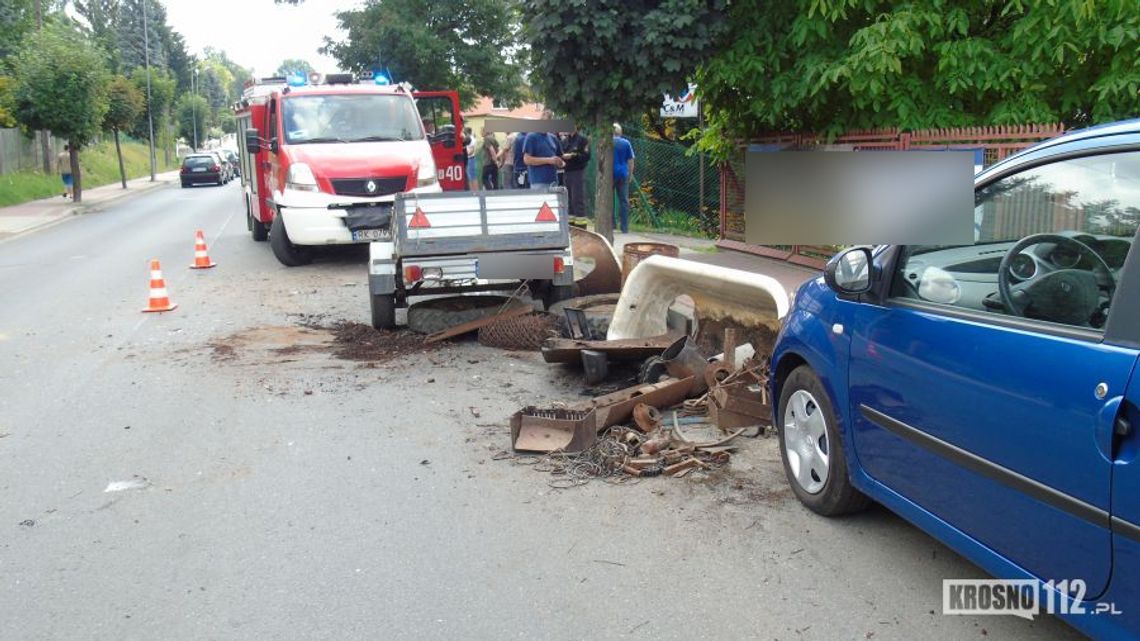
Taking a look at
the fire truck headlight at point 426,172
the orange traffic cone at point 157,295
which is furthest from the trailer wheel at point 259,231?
the orange traffic cone at point 157,295

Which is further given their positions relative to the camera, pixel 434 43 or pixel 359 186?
pixel 434 43

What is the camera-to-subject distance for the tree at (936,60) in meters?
9.29

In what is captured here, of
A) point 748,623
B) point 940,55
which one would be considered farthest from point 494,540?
point 940,55

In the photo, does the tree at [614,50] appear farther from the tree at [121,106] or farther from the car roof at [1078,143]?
the tree at [121,106]

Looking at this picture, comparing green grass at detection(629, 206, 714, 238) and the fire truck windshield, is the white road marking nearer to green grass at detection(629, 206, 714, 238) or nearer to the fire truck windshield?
the fire truck windshield

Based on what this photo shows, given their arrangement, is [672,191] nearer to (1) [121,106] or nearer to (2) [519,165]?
(2) [519,165]

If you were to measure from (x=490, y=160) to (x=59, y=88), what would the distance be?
1648 cm

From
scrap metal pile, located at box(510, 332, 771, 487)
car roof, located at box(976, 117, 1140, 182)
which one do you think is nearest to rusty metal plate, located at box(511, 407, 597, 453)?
scrap metal pile, located at box(510, 332, 771, 487)

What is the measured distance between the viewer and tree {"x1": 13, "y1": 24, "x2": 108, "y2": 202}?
2858 cm

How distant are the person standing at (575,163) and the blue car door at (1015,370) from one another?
467 inches

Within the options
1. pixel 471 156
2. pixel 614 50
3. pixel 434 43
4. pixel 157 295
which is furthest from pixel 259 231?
pixel 434 43

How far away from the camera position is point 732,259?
13922mm

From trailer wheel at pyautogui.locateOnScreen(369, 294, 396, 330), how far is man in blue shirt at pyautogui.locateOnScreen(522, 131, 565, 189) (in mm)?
6210

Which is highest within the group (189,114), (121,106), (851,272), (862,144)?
(189,114)
